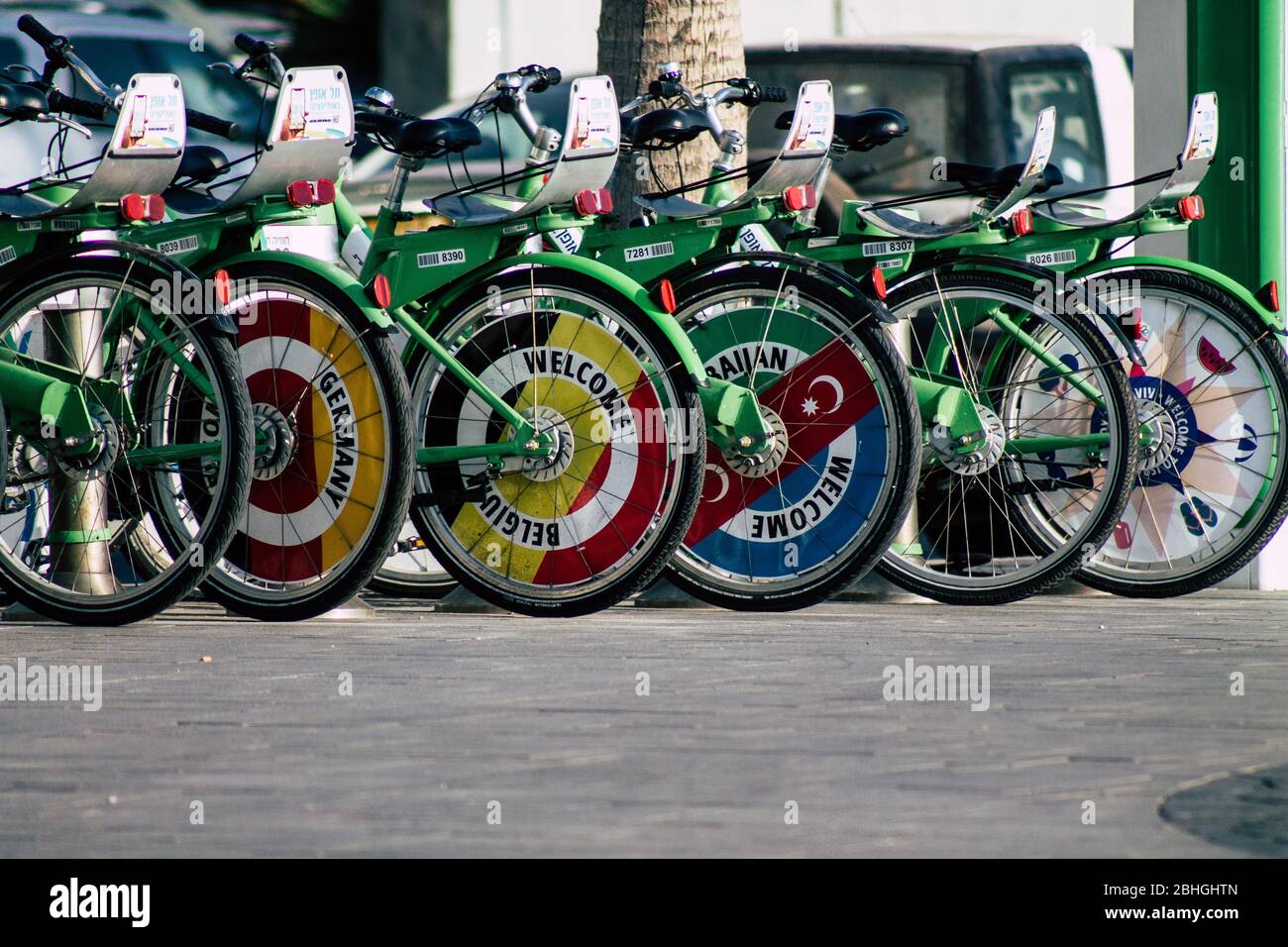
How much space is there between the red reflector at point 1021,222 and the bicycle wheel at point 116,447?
2.47 meters

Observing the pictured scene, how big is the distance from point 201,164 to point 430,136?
2.42 feet

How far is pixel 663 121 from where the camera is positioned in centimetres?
695

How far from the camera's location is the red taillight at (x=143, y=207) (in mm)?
6586

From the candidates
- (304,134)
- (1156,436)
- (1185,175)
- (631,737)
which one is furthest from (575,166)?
(631,737)

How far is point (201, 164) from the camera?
697 cm

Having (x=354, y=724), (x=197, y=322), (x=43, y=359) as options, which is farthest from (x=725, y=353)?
(x=354, y=724)

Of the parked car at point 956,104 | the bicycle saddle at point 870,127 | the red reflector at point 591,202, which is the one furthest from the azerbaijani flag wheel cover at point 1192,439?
the parked car at point 956,104

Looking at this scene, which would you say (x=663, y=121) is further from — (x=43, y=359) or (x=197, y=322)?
(x=43, y=359)

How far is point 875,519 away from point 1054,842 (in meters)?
3.07

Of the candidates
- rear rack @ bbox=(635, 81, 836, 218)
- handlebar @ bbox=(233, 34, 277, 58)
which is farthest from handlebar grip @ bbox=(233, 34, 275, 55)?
rear rack @ bbox=(635, 81, 836, 218)

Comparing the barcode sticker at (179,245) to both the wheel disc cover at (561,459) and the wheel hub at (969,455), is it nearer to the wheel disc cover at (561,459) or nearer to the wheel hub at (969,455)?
the wheel disc cover at (561,459)

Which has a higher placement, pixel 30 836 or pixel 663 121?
pixel 663 121
